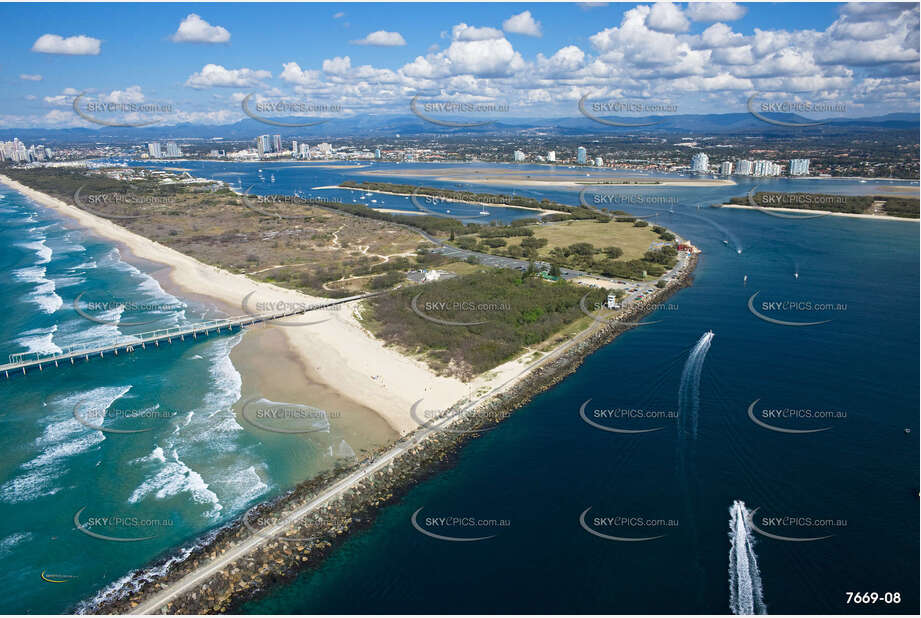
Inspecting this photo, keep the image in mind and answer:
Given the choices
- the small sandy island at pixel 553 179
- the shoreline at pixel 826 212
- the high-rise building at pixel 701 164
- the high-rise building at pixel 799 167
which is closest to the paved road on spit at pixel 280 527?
the shoreline at pixel 826 212

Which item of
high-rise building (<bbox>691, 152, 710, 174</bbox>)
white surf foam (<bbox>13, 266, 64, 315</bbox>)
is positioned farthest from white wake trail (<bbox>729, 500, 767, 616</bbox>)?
high-rise building (<bbox>691, 152, 710, 174</bbox>)

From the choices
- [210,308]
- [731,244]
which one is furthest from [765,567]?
[731,244]

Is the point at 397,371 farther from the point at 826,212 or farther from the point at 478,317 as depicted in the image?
the point at 826,212

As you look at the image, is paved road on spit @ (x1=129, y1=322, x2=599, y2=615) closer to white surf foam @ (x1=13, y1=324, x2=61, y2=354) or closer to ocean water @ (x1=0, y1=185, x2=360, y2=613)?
ocean water @ (x1=0, y1=185, x2=360, y2=613)

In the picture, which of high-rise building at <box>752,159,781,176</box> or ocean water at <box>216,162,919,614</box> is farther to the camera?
high-rise building at <box>752,159,781,176</box>

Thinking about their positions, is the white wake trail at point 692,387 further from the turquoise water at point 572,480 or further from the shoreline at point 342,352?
the shoreline at point 342,352

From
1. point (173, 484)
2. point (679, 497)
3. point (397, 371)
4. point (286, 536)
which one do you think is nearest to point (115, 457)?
point (173, 484)
